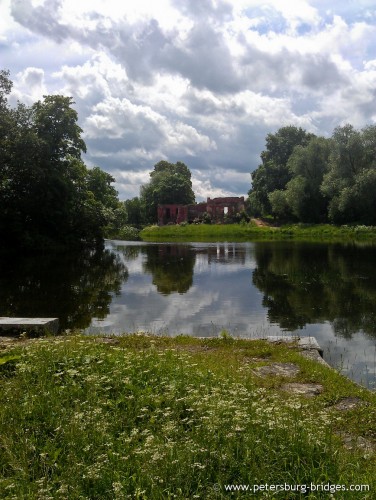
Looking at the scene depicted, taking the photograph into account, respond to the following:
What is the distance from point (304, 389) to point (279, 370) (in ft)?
3.59

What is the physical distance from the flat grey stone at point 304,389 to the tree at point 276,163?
76505 millimetres

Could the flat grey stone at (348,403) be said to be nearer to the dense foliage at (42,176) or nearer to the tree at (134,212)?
the dense foliage at (42,176)

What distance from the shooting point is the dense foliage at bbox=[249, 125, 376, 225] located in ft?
191

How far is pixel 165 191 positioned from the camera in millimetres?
102438

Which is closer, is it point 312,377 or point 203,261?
point 312,377

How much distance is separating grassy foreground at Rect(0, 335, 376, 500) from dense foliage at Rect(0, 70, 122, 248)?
112ft

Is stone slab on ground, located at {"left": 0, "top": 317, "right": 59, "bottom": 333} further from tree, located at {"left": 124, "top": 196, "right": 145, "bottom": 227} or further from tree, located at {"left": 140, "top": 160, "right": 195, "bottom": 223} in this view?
tree, located at {"left": 124, "top": 196, "right": 145, "bottom": 227}

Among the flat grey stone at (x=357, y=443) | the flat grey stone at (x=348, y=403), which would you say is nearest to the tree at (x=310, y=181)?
the flat grey stone at (x=348, y=403)

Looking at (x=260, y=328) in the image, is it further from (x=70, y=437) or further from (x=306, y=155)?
(x=306, y=155)

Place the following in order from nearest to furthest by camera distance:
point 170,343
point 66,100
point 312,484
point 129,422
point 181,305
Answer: point 312,484, point 129,422, point 170,343, point 181,305, point 66,100

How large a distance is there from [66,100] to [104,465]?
44976 millimetres

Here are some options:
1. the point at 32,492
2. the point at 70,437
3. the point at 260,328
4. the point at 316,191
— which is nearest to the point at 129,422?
the point at 70,437

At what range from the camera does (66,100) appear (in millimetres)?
44625

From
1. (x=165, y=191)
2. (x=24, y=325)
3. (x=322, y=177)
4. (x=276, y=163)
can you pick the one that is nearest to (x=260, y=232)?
(x=322, y=177)
